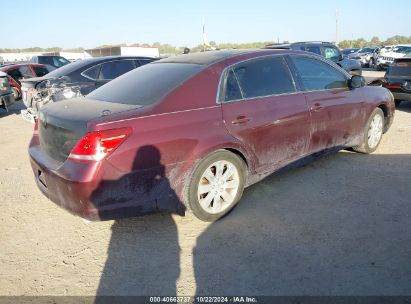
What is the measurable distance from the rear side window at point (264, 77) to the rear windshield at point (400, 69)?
629cm

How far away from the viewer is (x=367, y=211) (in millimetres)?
3713

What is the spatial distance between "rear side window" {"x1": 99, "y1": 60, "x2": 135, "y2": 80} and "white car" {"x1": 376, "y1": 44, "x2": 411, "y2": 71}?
728 inches

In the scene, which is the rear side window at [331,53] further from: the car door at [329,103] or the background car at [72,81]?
the car door at [329,103]

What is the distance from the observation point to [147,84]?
145 inches

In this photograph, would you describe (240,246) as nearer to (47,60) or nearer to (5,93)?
(5,93)

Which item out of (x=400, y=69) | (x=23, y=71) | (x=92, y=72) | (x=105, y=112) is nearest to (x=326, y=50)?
(x=400, y=69)

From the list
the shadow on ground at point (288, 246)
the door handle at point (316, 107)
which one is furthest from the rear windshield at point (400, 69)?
the door handle at point (316, 107)

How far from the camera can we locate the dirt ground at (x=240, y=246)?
2691mm

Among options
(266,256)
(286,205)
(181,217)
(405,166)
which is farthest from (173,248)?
(405,166)

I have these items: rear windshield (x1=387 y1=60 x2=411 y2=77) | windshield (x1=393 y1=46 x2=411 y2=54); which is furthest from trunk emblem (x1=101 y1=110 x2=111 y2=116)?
windshield (x1=393 y1=46 x2=411 y2=54)

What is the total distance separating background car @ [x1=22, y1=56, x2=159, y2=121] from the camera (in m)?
6.64

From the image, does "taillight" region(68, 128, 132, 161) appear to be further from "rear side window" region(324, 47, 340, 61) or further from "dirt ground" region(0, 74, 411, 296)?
"rear side window" region(324, 47, 340, 61)

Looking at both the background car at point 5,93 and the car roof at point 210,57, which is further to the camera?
the background car at point 5,93

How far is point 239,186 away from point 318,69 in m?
2.08
